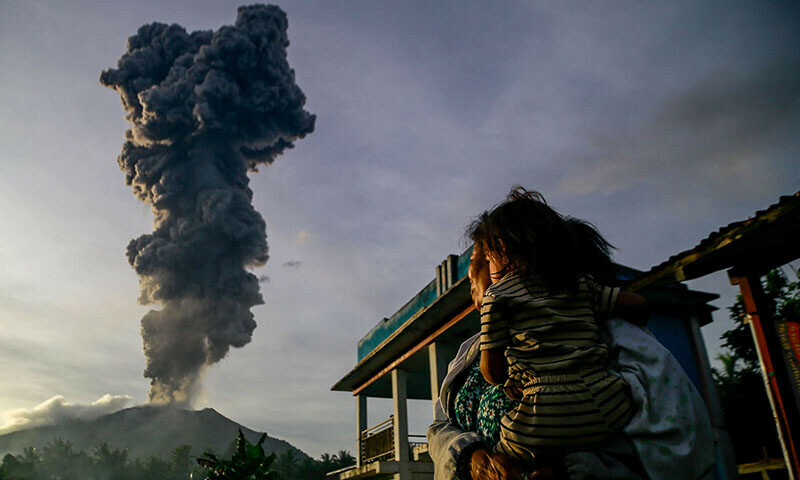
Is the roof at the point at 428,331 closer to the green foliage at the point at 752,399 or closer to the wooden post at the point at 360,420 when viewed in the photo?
the wooden post at the point at 360,420

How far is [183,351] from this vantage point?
273 ft

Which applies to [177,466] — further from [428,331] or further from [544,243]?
[544,243]

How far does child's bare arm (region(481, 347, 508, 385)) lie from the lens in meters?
1.37

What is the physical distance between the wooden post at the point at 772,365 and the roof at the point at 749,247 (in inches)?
7.1

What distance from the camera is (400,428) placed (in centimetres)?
1185

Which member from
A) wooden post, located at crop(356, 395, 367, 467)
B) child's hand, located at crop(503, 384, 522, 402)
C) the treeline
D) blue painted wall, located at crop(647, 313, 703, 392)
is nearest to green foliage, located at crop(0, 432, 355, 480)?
the treeline

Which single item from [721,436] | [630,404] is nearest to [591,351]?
[630,404]

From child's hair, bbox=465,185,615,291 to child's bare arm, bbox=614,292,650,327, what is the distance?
3.9 inches

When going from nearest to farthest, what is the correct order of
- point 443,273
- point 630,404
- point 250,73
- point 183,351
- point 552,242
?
point 630,404 → point 552,242 → point 443,273 → point 250,73 → point 183,351

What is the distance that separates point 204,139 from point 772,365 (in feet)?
214

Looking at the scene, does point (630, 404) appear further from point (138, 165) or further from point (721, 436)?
point (138, 165)

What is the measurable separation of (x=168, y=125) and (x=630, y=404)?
6651cm

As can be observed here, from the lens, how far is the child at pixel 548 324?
116 centimetres

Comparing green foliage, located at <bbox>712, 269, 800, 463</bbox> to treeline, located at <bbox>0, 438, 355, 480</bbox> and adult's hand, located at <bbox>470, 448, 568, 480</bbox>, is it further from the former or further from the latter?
treeline, located at <bbox>0, 438, 355, 480</bbox>
